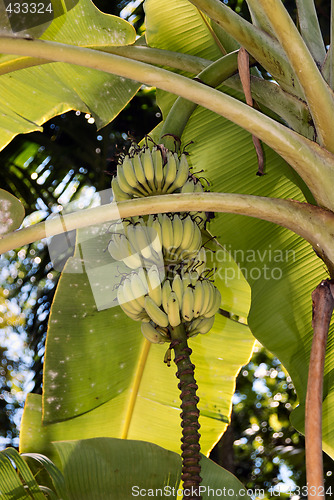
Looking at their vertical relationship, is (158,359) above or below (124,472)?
above

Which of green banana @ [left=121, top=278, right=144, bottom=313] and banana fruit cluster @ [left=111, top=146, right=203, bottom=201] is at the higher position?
banana fruit cluster @ [left=111, top=146, right=203, bottom=201]

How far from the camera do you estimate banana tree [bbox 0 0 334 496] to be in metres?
0.88

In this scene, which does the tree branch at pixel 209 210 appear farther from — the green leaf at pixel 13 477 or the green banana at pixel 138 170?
the green leaf at pixel 13 477

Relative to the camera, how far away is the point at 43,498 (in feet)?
2.94

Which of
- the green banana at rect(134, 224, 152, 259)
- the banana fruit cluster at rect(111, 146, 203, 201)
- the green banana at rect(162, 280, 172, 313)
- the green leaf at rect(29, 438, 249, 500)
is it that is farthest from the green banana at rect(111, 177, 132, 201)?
the green leaf at rect(29, 438, 249, 500)

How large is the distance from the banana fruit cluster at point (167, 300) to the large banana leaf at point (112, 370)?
0.36 meters

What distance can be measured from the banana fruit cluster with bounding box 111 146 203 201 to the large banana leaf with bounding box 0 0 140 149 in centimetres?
39

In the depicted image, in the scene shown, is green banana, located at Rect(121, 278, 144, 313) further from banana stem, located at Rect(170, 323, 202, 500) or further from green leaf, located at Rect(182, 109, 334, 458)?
green leaf, located at Rect(182, 109, 334, 458)

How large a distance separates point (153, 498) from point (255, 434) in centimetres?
293

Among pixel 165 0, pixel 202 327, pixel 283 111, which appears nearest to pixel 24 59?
pixel 165 0

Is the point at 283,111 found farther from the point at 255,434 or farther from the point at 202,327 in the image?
the point at 255,434

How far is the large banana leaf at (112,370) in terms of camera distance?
4.17 feet

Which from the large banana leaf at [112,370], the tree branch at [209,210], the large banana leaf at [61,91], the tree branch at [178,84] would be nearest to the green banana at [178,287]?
the tree branch at [209,210]

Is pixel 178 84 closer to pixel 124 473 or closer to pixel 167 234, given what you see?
pixel 167 234
